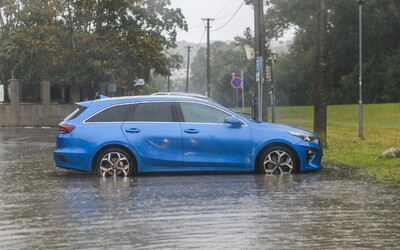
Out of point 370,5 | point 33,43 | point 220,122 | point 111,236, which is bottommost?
point 111,236

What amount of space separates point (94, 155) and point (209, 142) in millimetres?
1990

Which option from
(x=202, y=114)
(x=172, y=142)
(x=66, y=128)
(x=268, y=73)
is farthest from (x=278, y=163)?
(x=268, y=73)

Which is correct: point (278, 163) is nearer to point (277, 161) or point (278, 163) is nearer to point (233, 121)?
point (277, 161)

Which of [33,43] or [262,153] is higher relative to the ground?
[33,43]

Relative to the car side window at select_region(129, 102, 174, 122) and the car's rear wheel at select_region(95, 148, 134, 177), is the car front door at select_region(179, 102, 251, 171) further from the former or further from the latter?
the car's rear wheel at select_region(95, 148, 134, 177)

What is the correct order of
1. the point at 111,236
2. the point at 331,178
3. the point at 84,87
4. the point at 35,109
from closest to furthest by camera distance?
1. the point at 111,236
2. the point at 331,178
3. the point at 35,109
4. the point at 84,87

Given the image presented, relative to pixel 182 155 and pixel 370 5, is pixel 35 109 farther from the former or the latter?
pixel 370 5

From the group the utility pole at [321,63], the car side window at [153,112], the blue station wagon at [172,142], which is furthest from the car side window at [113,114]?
the utility pole at [321,63]

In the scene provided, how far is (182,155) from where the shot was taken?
12.8 meters

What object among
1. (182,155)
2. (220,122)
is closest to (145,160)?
(182,155)

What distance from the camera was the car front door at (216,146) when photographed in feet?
41.8

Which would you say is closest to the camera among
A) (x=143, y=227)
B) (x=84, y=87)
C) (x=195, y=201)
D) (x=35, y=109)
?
(x=143, y=227)

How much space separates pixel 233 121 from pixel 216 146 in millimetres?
520

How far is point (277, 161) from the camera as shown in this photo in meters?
13.0
